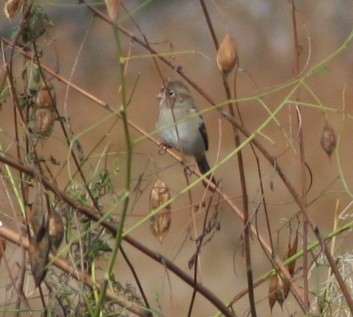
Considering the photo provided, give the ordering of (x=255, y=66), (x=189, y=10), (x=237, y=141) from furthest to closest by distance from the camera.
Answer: (x=189, y=10), (x=255, y=66), (x=237, y=141)

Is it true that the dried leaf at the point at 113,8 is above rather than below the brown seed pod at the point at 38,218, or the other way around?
above

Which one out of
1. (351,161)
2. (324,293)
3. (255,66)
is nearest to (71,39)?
(255,66)

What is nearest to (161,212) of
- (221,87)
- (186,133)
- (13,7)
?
(13,7)

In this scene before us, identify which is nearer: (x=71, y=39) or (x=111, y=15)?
(x=111, y=15)

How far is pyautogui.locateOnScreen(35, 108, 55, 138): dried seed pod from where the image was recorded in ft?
6.84

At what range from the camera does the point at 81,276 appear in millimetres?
1933

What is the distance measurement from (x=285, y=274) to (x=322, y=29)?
924cm

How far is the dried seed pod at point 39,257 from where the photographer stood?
5.80 ft

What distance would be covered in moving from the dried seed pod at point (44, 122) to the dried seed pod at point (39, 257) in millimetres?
341

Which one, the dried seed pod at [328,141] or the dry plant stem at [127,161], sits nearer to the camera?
the dry plant stem at [127,161]

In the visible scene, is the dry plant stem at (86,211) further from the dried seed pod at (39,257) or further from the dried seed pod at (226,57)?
the dried seed pod at (226,57)

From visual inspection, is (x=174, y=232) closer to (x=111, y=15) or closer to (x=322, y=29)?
(x=322, y=29)

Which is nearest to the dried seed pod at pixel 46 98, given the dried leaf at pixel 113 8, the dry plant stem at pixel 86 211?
the dry plant stem at pixel 86 211

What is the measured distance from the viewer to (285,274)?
205 centimetres
